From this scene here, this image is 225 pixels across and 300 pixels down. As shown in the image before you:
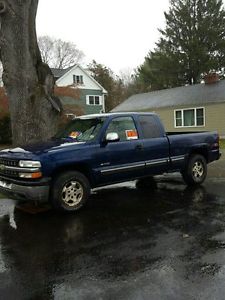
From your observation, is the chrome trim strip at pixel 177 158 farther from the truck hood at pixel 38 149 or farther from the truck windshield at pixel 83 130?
the truck hood at pixel 38 149

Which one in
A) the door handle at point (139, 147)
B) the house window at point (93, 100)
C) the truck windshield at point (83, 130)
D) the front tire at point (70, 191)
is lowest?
the front tire at point (70, 191)

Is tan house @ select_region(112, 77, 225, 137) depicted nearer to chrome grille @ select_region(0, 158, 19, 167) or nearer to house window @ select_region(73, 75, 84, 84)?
house window @ select_region(73, 75, 84, 84)

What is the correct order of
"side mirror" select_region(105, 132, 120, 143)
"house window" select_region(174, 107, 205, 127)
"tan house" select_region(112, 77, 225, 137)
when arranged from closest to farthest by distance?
"side mirror" select_region(105, 132, 120, 143)
"tan house" select_region(112, 77, 225, 137)
"house window" select_region(174, 107, 205, 127)

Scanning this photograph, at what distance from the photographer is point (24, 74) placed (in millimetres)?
9734

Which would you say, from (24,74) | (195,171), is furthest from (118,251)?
(24,74)

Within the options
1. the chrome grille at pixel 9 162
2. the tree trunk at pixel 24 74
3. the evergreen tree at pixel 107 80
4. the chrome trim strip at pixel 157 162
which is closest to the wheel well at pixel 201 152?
the chrome trim strip at pixel 157 162

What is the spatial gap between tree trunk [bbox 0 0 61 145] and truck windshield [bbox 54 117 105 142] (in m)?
2.04

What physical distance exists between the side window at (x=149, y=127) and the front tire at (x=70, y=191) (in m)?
1.99

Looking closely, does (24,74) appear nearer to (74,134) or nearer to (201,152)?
(74,134)

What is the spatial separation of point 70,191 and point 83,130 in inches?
61.2

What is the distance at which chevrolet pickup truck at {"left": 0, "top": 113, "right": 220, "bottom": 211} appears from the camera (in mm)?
6398

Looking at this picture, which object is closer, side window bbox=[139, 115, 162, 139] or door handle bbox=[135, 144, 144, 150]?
door handle bbox=[135, 144, 144, 150]

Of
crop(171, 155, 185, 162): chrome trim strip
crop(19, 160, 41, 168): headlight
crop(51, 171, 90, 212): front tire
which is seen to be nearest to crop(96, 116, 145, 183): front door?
crop(51, 171, 90, 212): front tire

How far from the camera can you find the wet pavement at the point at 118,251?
369 centimetres
